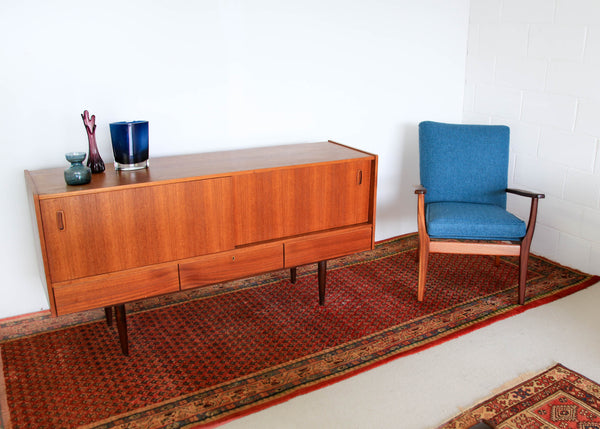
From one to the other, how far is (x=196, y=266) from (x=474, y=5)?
8.70 ft

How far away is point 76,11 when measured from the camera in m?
2.38

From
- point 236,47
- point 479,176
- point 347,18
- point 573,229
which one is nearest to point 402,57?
point 347,18

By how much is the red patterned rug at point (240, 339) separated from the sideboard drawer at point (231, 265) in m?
0.31

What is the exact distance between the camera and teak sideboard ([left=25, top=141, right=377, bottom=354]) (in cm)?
207

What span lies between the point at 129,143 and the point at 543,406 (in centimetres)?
202

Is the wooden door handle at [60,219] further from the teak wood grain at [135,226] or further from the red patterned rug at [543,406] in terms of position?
the red patterned rug at [543,406]

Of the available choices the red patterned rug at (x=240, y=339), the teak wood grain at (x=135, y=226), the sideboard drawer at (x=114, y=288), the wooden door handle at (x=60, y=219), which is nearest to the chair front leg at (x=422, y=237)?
the red patterned rug at (x=240, y=339)

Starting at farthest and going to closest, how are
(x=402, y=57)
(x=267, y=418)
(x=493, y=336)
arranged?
1. (x=402, y=57)
2. (x=493, y=336)
3. (x=267, y=418)

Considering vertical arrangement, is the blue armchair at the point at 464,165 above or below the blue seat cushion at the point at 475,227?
above

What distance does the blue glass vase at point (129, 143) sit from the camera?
2.26 m

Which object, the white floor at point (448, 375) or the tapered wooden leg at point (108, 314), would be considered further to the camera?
the tapered wooden leg at point (108, 314)

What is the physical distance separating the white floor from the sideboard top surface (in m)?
1.02

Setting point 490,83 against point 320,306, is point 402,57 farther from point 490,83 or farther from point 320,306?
point 320,306

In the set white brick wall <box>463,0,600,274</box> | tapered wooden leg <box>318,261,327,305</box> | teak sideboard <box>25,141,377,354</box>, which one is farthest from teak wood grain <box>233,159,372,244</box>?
white brick wall <box>463,0,600,274</box>
